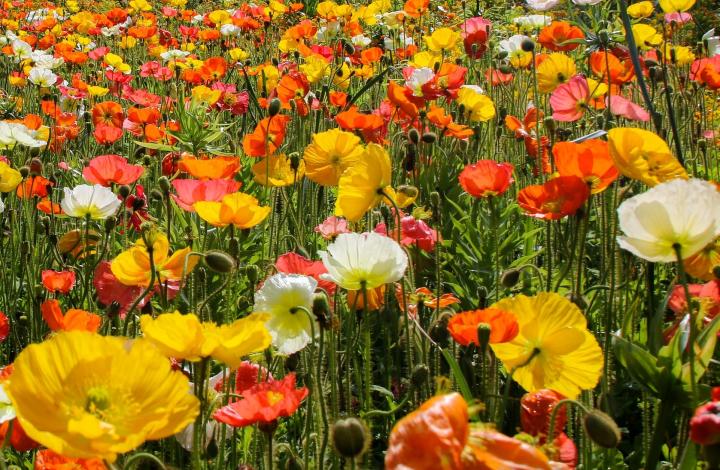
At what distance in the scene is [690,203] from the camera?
1.10m

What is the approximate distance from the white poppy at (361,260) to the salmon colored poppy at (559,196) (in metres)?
0.50

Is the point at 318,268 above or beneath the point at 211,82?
above

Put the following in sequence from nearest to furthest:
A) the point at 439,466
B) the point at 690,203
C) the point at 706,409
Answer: the point at 439,466 → the point at 706,409 → the point at 690,203

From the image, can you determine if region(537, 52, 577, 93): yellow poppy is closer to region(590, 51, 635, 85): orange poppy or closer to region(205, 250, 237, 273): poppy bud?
region(590, 51, 635, 85): orange poppy

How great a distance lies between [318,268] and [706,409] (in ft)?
3.27

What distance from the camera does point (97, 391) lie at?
884mm

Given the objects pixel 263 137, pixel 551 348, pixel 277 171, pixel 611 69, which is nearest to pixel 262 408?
pixel 551 348

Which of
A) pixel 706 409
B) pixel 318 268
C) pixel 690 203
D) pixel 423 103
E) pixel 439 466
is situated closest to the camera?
pixel 439 466

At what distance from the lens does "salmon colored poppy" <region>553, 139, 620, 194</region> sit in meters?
1.68

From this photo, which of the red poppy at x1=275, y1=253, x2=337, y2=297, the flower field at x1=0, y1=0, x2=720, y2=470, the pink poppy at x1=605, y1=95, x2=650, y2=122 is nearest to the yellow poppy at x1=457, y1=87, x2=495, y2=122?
the flower field at x1=0, y1=0, x2=720, y2=470

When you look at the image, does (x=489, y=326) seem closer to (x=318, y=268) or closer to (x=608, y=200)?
(x=318, y=268)

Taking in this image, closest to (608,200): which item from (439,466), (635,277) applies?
(635,277)

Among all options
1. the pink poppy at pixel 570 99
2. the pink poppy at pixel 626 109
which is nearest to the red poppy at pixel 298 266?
the pink poppy at pixel 626 109

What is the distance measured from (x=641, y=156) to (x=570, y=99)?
4.38 ft
